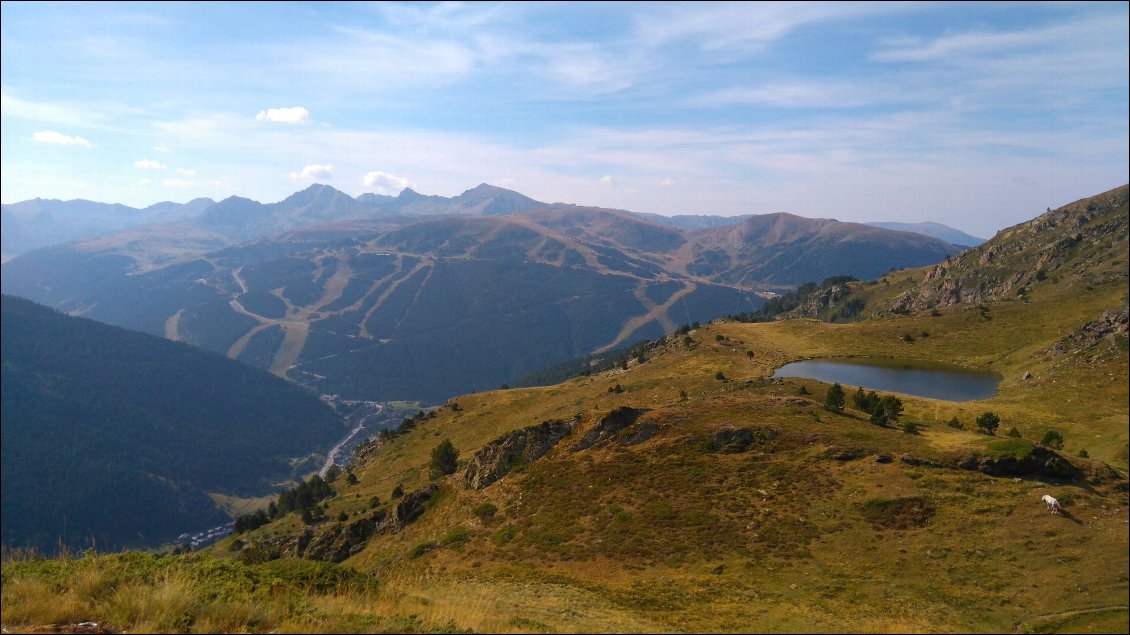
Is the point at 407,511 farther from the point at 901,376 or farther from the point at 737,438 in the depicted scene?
the point at 901,376

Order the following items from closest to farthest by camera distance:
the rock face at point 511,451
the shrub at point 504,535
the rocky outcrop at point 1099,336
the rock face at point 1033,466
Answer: the rock face at point 1033,466 → the shrub at point 504,535 → the rock face at point 511,451 → the rocky outcrop at point 1099,336

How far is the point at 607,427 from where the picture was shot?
5222 cm

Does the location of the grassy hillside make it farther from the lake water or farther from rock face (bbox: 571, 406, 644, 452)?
the lake water

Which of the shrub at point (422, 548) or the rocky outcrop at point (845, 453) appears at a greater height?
the rocky outcrop at point (845, 453)

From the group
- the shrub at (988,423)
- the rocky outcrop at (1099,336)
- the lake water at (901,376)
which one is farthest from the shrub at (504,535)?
the rocky outcrop at (1099,336)

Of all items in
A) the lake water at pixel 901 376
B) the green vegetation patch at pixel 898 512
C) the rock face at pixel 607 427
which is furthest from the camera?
the lake water at pixel 901 376

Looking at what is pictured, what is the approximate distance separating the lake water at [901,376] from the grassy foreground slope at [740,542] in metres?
11.4

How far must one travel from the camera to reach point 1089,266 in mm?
134750

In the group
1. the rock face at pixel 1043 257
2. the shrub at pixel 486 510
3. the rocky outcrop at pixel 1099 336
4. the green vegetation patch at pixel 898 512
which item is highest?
the rock face at pixel 1043 257

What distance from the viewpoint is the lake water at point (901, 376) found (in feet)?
269

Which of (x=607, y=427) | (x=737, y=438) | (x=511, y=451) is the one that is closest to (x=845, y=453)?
(x=737, y=438)

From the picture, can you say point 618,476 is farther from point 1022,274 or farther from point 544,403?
point 1022,274

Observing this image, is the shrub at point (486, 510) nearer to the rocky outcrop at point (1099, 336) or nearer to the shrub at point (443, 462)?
the shrub at point (443, 462)

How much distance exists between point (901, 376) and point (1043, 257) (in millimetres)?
114374
